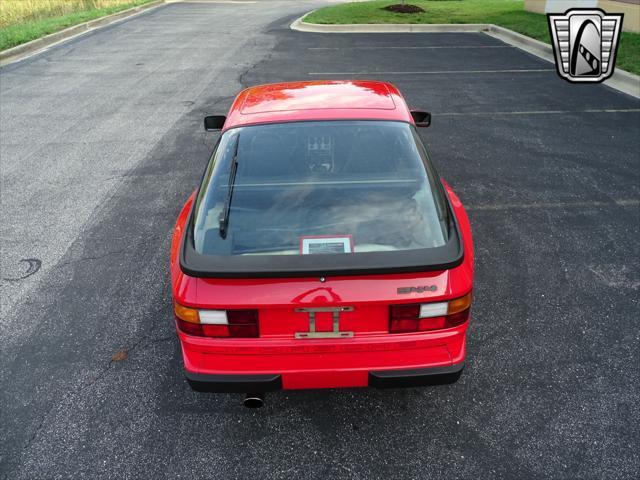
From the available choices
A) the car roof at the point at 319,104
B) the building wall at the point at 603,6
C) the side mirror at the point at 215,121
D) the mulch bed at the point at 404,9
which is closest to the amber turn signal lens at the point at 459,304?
the car roof at the point at 319,104

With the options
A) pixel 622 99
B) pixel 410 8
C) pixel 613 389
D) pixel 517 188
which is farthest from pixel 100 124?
pixel 410 8

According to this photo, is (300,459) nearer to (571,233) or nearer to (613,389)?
(613,389)

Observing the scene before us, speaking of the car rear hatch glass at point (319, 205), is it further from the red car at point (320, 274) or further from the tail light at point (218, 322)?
the tail light at point (218, 322)

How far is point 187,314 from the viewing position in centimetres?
250

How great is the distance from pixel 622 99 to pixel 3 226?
10.5m

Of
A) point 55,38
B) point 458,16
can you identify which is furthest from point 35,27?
point 458,16

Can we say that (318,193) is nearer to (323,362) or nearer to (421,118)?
(323,362)

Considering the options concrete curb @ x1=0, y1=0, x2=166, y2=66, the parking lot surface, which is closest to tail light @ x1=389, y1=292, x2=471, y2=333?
the parking lot surface

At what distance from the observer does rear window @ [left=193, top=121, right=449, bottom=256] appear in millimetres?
2629

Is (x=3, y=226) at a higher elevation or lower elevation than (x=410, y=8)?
lower

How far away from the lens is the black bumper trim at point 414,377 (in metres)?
2.59

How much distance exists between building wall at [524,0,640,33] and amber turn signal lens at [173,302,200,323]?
16335 millimetres

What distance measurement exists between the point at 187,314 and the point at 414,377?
1.26m

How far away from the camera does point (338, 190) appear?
2943 mm
